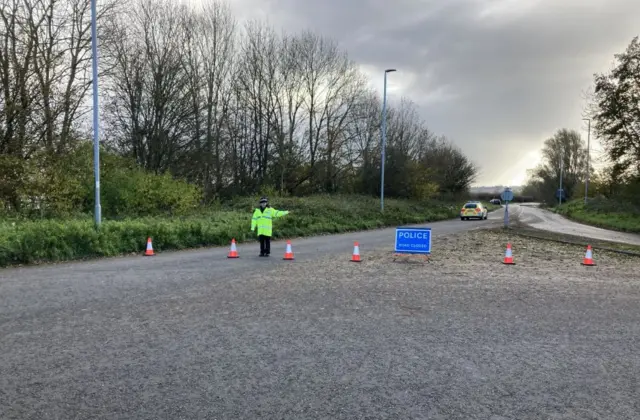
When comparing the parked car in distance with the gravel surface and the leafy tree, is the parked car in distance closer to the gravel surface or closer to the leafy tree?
the leafy tree

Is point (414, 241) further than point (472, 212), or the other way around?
point (472, 212)

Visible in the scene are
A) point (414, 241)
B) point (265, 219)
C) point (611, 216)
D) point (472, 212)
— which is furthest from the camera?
point (472, 212)

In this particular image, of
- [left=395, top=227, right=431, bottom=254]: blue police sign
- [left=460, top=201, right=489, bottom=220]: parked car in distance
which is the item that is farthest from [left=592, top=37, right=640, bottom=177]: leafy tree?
[left=395, top=227, right=431, bottom=254]: blue police sign

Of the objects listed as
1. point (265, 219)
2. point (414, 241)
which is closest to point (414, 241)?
point (414, 241)

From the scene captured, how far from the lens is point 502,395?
14.0 feet

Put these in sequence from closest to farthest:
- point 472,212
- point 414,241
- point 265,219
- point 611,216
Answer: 1. point 414,241
2. point 265,219
3. point 611,216
4. point 472,212

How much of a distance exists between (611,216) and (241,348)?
44.9 metres

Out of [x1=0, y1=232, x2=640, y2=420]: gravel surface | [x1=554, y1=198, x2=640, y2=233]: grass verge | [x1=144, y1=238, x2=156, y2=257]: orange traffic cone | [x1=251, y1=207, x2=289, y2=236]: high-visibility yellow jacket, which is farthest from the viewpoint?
[x1=554, y1=198, x2=640, y2=233]: grass verge

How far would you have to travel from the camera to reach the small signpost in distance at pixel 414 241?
13.8 meters

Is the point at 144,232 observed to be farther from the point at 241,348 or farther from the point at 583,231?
the point at 583,231

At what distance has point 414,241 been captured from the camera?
1392cm

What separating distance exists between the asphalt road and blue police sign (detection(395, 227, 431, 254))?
13.8 feet

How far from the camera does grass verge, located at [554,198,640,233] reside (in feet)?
115

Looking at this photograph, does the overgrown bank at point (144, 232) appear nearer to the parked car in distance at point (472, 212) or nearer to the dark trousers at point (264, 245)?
the dark trousers at point (264, 245)
